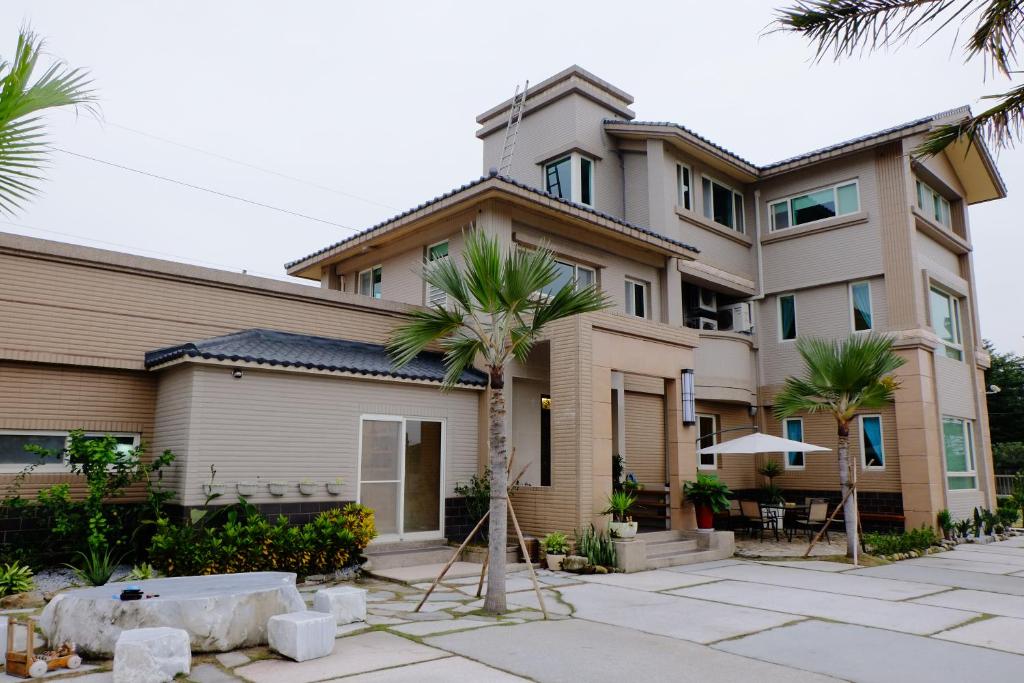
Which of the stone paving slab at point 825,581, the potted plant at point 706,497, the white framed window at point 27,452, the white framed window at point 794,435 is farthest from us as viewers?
the white framed window at point 794,435

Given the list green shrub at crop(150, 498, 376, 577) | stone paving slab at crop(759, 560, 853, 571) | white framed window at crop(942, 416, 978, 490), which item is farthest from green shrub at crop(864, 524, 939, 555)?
green shrub at crop(150, 498, 376, 577)

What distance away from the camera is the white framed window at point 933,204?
20003mm

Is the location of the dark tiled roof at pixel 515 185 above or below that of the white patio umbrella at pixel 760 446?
above

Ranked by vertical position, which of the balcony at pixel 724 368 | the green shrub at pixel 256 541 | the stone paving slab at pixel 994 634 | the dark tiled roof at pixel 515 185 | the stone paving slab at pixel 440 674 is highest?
the dark tiled roof at pixel 515 185

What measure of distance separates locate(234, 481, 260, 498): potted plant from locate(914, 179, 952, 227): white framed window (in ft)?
59.1

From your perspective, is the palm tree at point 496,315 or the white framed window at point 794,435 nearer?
the palm tree at point 496,315

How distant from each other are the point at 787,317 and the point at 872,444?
4147 millimetres

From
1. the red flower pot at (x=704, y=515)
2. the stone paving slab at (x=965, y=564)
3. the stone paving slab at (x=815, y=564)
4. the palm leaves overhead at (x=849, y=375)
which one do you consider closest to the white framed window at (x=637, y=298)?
the palm leaves overhead at (x=849, y=375)

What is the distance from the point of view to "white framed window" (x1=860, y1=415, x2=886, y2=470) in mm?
17844

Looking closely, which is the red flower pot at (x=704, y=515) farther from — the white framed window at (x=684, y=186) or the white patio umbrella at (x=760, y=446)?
the white framed window at (x=684, y=186)

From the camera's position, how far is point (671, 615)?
8.73 metres

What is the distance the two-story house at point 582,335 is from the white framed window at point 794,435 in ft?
0.23

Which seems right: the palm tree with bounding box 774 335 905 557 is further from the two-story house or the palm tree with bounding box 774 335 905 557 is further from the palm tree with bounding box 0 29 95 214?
the palm tree with bounding box 0 29 95 214

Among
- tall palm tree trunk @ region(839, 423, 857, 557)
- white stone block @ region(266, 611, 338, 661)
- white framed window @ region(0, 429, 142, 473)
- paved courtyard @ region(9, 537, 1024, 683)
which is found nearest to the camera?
paved courtyard @ region(9, 537, 1024, 683)
